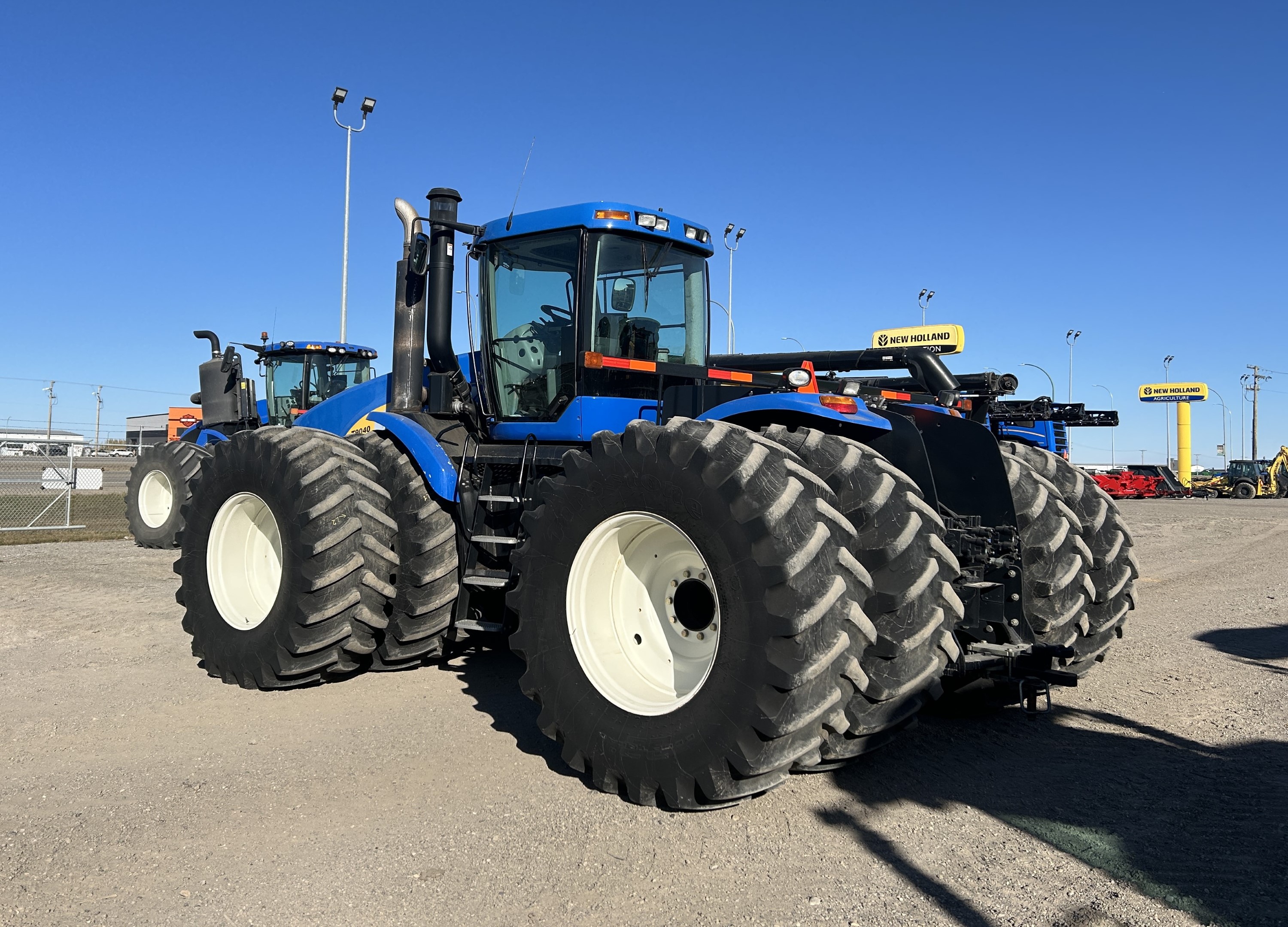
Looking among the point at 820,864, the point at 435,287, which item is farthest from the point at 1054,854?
the point at 435,287

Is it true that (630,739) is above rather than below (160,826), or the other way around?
above

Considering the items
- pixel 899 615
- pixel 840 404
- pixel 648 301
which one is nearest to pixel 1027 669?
pixel 899 615

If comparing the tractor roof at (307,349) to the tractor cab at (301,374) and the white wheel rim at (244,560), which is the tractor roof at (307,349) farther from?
the white wheel rim at (244,560)

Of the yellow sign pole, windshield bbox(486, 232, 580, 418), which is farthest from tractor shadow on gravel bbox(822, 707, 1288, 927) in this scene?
the yellow sign pole

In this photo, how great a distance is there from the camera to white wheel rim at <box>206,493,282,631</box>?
6191mm

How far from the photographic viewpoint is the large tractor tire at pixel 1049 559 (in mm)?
5238

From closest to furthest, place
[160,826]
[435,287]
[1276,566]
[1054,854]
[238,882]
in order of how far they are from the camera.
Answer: [238,882]
[1054,854]
[160,826]
[435,287]
[1276,566]

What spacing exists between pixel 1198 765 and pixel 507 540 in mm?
3835

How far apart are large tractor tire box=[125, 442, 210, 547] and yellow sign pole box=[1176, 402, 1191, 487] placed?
48470 mm

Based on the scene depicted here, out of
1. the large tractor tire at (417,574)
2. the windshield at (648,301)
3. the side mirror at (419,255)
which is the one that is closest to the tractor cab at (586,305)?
the windshield at (648,301)

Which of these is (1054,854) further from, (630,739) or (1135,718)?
(1135,718)

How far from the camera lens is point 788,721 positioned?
11.4 ft

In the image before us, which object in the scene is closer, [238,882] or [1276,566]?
[238,882]

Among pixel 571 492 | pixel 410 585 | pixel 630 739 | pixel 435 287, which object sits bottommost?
pixel 630 739
